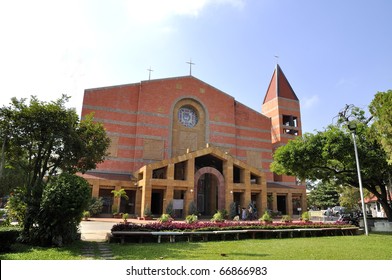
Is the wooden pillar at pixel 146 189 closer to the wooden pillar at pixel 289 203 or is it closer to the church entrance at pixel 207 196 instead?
the church entrance at pixel 207 196

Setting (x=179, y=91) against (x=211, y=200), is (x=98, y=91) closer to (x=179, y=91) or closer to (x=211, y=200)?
(x=179, y=91)

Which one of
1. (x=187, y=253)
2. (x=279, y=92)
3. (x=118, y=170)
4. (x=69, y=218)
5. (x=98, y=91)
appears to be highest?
(x=279, y=92)

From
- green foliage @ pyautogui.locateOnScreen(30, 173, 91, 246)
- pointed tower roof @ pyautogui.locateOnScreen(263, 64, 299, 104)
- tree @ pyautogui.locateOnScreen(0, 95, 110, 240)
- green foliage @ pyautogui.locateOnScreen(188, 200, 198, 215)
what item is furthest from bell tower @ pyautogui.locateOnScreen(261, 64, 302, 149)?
green foliage @ pyautogui.locateOnScreen(30, 173, 91, 246)

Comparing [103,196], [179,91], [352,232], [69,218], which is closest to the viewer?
[69,218]

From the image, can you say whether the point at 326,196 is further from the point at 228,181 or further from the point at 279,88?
the point at 228,181

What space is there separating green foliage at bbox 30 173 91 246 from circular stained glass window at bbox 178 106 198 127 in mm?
26308

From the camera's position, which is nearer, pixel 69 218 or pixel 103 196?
pixel 69 218

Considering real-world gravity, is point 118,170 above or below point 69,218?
above

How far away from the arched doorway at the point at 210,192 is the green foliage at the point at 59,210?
18.4 metres

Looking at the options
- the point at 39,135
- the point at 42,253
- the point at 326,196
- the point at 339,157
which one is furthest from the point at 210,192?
the point at 326,196

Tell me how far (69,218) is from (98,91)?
25.4 m

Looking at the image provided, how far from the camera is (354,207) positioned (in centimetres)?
4681

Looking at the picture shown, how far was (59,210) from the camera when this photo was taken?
9938mm
